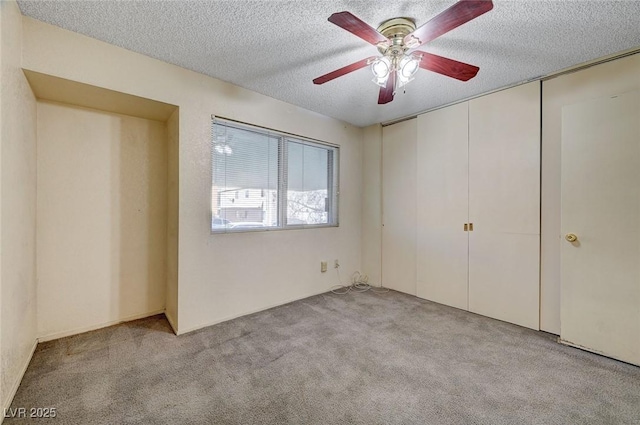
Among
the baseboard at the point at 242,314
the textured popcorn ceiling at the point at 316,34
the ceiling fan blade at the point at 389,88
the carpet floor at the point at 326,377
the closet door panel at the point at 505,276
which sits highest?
the textured popcorn ceiling at the point at 316,34

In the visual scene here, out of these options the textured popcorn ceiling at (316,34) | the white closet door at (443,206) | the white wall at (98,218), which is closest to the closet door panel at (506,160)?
the white closet door at (443,206)

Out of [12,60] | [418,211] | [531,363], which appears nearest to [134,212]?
[12,60]

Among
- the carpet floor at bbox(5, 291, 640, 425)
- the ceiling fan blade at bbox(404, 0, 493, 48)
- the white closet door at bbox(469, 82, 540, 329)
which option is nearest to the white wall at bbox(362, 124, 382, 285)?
the white closet door at bbox(469, 82, 540, 329)

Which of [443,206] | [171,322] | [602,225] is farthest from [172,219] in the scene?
[602,225]

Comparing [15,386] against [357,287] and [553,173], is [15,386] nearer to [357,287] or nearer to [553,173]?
[357,287]

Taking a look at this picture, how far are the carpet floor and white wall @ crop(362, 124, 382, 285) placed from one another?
1.37m

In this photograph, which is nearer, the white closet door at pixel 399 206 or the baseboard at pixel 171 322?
the baseboard at pixel 171 322

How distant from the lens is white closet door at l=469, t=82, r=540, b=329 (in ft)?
8.72

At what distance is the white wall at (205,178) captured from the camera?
2045 mm

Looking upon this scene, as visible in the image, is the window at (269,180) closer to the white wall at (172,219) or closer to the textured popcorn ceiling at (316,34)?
the white wall at (172,219)

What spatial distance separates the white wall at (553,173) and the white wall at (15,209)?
4062 millimetres

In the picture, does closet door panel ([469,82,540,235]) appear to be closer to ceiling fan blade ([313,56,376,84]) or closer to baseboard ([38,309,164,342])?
ceiling fan blade ([313,56,376,84])

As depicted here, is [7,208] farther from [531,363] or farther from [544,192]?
[544,192]

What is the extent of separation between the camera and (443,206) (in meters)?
3.30
